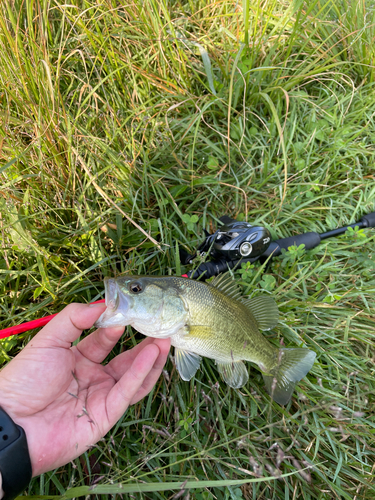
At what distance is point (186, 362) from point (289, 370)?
85 centimetres

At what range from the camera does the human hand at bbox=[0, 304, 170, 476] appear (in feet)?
6.04

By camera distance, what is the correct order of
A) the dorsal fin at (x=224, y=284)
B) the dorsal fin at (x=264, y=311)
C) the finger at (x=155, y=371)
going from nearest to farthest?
the finger at (x=155, y=371), the dorsal fin at (x=224, y=284), the dorsal fin at (x=264, y=311)

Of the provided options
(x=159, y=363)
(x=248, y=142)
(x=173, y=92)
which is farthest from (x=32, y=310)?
(x=248, y=142)

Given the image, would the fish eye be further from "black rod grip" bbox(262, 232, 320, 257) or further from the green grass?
"black rod grip" bbox(262, 232, 320, 257)

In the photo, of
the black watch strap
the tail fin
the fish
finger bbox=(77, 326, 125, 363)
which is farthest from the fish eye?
the tail fin

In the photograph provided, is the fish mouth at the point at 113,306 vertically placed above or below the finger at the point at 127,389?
above

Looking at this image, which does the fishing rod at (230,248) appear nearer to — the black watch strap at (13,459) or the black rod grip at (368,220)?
the black watch strap at (13,459)

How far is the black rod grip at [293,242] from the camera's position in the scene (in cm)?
287

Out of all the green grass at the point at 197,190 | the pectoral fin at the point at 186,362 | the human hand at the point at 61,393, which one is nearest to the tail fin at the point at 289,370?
the green grass at the point at 197,190

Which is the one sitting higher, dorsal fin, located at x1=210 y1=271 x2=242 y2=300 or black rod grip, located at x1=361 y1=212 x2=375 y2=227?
dorsal fin, located at x1=210 y1=271 x2=242 y2=300

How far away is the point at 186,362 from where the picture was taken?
7.41ft

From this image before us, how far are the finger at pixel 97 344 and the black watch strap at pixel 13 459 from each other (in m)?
0.65

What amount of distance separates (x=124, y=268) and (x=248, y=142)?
201 centimetres

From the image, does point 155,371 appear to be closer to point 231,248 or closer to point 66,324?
point 66,324
